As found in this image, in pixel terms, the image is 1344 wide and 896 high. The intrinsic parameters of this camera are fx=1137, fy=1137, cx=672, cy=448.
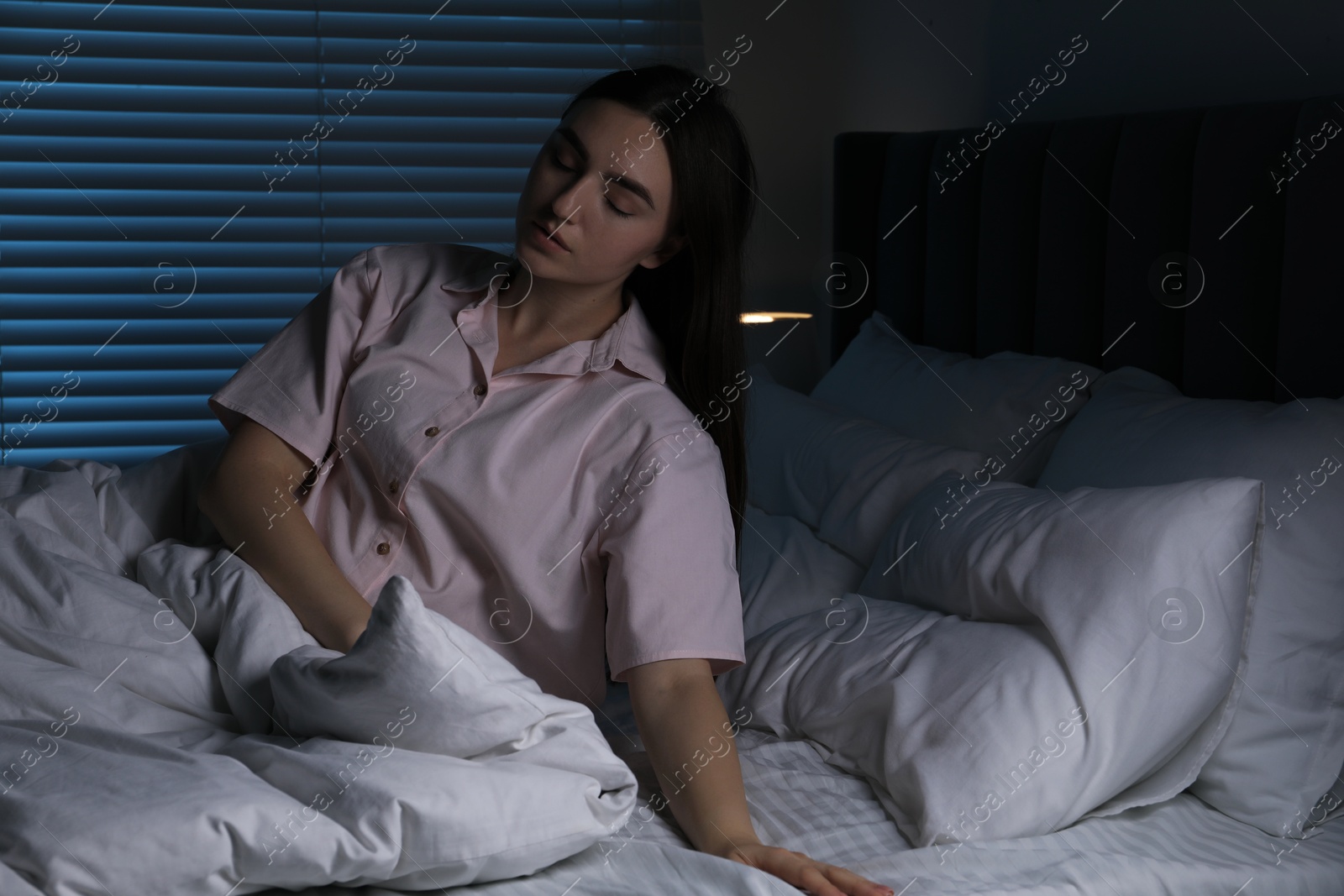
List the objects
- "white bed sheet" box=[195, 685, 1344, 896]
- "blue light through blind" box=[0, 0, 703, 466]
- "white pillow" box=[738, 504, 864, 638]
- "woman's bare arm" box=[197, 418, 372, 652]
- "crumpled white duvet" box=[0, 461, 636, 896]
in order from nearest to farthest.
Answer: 1. "crumpled white duvet" box=[0, 461, 636, 896]
2. "white bed sheet" box=[195, 685, 1344, 896]
3. "woman's bare arm" box=[197, 418, 372, 652]
4. "white pillow" box=[738, 504, 864, 638]
5. "blue light through blind" box=[0, 0, 703, 466]

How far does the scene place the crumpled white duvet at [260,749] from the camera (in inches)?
30.3

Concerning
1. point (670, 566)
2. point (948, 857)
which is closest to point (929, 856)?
point (948, 857)

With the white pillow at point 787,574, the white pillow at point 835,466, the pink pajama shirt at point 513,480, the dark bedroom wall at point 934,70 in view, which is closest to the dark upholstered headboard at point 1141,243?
the dark bedroom wall at point 934,70

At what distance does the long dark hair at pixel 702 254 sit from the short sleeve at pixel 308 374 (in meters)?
0.36

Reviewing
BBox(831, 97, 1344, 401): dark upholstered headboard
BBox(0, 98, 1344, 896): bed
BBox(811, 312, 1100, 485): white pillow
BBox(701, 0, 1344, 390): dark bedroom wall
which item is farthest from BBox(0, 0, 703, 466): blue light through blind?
BBox(0, 98, 1344, 896): bed

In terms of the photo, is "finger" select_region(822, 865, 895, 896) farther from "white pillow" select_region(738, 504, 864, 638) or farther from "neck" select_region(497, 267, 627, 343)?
"neck" select_region(497, 267, 627, 343)

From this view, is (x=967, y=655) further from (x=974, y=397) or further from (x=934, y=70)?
(x=934, y=70)

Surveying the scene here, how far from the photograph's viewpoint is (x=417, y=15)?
265 centimetres

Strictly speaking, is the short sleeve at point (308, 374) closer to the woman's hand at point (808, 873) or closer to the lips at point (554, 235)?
the lips at point (554, 235)

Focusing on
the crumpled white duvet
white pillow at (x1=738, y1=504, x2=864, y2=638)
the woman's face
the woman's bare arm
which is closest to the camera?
the crumpled white duvet

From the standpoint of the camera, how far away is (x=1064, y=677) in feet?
3.57

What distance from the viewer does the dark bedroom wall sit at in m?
1.55

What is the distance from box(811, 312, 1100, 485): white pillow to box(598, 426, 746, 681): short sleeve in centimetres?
41

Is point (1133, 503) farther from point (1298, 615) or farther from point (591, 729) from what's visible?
point (591, 729)
